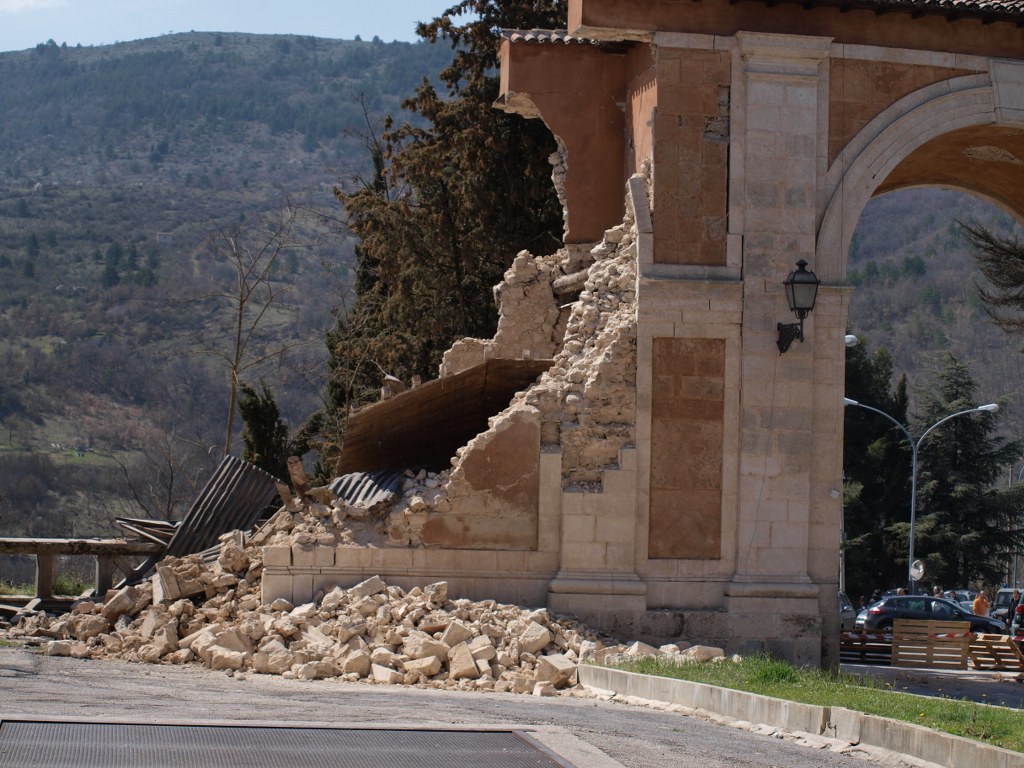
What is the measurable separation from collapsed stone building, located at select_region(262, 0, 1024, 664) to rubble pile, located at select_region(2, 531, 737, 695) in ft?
1.84

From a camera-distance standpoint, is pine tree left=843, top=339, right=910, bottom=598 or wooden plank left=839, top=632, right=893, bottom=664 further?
pine tree left=843, top=339, right=910, bottom=598

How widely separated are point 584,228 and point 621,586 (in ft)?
18.3

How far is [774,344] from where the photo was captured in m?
16.1

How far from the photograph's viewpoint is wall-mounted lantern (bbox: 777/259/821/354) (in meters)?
15.6

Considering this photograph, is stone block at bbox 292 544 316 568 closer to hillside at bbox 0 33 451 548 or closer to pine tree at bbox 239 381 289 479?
pine tree at bbox 239 381 289 479

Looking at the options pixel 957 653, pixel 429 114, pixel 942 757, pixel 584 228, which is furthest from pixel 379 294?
pixel 942 757

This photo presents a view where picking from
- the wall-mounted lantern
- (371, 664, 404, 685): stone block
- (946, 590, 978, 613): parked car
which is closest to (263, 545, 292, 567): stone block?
(371, 664, 404, 685): stone block

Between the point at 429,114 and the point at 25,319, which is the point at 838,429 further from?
the point at 25,319

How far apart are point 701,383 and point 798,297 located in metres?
1.39

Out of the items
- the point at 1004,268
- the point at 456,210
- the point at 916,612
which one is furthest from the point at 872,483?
the point at 456,210

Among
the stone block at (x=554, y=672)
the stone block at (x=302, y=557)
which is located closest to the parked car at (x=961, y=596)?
Result: the stone block at (x=302, y=557)

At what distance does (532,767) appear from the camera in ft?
24.6

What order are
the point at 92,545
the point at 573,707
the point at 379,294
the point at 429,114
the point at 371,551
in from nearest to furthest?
the point at 573,707
the point at 371,551
the point at 92,545
the point at 429,114
the point at 379,294

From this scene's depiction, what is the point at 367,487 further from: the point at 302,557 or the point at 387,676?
the point at 387,676
